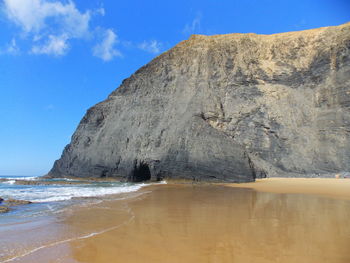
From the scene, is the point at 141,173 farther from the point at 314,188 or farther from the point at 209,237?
the point at 209,237

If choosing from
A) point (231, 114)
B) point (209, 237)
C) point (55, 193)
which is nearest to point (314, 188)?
point (209, 237)

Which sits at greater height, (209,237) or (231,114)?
(231,114)

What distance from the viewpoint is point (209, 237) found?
15.5 feet

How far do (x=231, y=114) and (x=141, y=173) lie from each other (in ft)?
39.6

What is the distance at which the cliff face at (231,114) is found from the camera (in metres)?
24.2

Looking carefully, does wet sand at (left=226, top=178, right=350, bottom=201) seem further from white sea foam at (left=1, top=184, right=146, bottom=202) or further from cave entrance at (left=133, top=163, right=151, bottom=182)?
cave entrance at (left=133, top=163, right=151, bottom=182)

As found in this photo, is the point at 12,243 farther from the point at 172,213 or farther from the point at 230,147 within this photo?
the point at 230,147

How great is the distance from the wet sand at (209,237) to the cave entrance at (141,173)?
1964 centimetres

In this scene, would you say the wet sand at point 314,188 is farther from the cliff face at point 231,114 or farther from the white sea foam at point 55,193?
the white sea foam at point 55,193

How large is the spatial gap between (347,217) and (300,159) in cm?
2178

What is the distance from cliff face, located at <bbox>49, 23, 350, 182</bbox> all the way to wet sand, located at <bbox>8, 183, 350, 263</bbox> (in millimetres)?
15774

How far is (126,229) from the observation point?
549 centimetres

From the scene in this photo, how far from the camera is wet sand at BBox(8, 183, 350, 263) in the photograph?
379 centimetres

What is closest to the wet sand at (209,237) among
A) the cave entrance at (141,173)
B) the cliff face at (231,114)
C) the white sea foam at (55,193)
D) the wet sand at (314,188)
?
→ the wet sand at (314,188)
